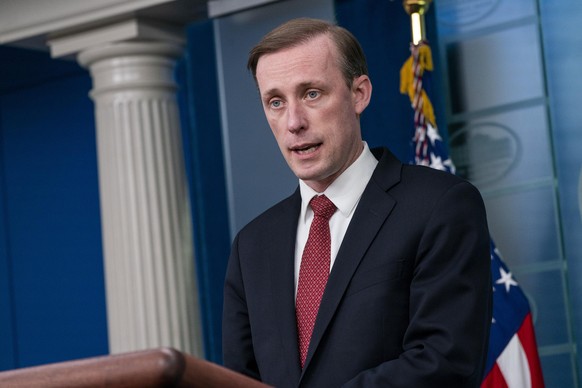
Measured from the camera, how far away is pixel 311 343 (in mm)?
1585

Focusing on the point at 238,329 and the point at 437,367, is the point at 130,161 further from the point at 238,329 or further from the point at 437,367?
the point at 437,367

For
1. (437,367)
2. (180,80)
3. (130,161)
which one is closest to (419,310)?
(437,367)

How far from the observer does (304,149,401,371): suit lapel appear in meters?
1.59

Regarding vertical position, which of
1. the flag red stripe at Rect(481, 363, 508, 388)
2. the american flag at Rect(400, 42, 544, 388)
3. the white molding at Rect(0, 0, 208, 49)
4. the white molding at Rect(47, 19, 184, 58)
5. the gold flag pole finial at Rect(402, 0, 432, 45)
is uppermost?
the white molding at Rect(0, 0, 208, 49)

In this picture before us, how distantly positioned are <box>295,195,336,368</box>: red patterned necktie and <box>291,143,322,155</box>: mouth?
0.10m

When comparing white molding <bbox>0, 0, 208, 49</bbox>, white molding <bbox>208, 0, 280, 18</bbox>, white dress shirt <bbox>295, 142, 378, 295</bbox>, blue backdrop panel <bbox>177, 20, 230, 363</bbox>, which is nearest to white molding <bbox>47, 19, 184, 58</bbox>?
white molding <bbox>0, 0, 208, 49</bbox>

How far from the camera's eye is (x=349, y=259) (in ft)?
5.33

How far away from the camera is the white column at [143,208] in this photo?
165 inches

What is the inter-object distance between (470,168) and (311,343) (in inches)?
104

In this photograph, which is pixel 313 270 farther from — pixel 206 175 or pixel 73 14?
pixel 206 175

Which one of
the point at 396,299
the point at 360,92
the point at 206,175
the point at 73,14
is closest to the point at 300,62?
the point at 360,92

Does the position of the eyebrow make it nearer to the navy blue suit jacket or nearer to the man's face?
the man's face

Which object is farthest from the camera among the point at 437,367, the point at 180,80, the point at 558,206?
the point at 180,80

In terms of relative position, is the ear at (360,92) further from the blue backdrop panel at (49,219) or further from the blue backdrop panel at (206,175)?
the blue backdrop panel at (49,219)
